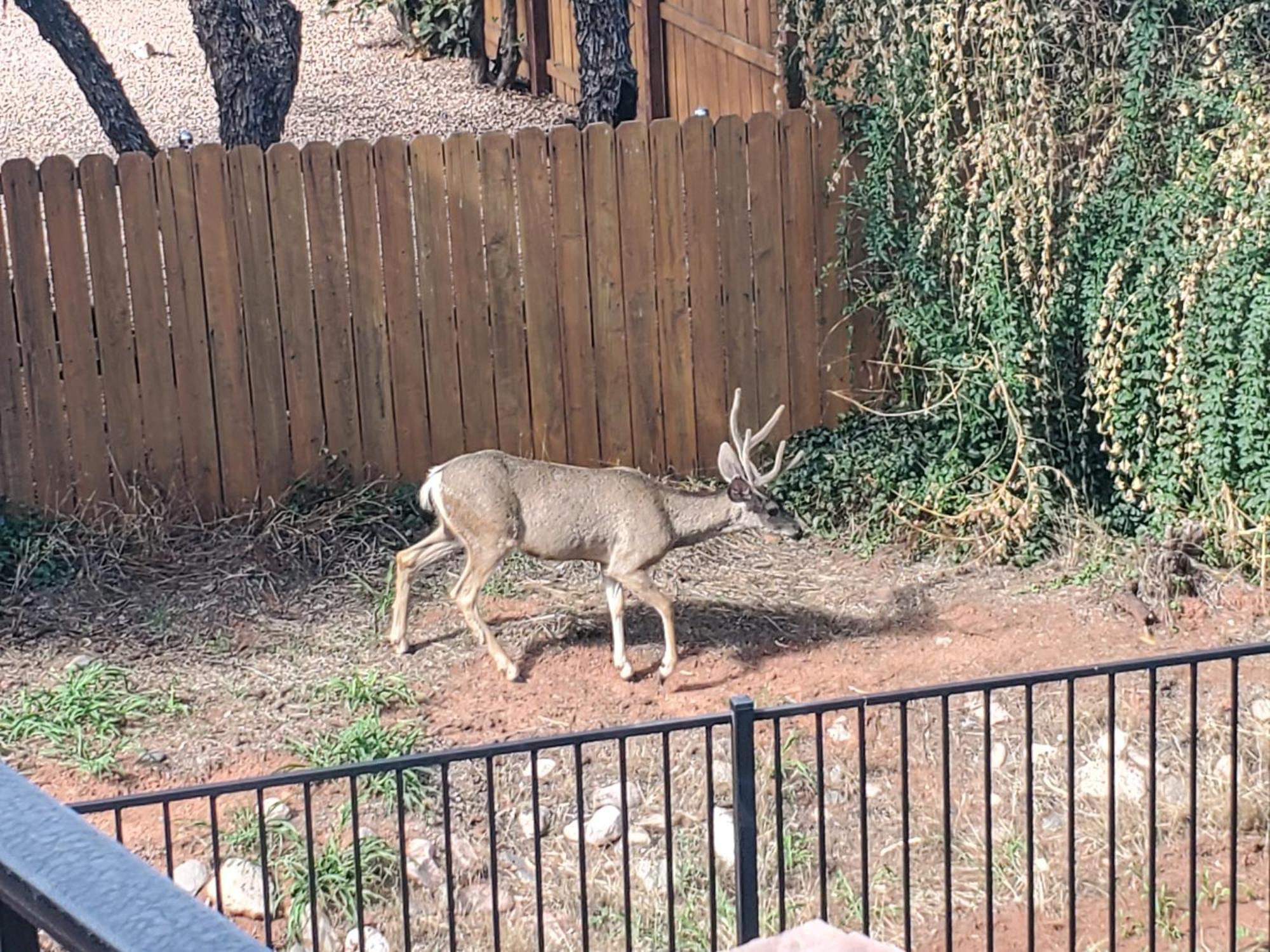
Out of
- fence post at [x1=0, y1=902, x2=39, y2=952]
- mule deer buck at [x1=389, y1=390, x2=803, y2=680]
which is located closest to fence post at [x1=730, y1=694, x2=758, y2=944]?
fence post at [x1=0, y1=902, x2=39, y2=952]

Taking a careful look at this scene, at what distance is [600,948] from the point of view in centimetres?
585

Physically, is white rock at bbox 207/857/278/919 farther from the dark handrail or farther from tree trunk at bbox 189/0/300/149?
tree trunk at bbox 189/0/300/149

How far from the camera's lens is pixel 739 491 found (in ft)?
26.2

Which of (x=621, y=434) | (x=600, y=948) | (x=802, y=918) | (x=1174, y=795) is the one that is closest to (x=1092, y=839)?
(x=1174, y=795)

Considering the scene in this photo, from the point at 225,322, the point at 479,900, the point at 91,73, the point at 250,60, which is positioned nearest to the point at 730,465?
the point at 479,900

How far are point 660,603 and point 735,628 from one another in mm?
623

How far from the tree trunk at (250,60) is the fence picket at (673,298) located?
8.21 ft

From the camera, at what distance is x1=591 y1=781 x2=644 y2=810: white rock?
6633 mm

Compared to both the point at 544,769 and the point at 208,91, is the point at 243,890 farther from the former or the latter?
the point at 208,91

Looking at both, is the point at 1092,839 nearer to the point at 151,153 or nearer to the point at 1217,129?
the point at 1217,129

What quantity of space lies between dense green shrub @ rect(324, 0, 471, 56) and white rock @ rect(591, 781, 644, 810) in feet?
42.6

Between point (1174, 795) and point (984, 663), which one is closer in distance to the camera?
point (1174, 795)

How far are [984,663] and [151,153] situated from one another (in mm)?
5594

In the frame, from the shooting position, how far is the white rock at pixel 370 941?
5777mm
